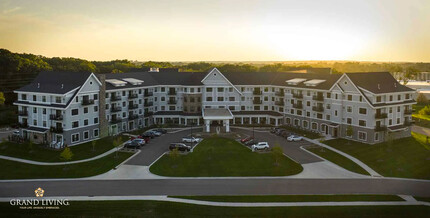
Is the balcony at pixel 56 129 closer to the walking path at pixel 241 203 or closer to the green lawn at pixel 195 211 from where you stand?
the walking path at pixel 241 203

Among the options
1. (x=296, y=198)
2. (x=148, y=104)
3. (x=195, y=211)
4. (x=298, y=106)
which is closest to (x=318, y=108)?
(x=298, y=106)

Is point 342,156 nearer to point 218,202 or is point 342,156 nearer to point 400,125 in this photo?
point 400,125

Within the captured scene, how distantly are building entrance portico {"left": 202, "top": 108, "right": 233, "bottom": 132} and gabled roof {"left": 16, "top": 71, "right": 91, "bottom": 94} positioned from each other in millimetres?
24320

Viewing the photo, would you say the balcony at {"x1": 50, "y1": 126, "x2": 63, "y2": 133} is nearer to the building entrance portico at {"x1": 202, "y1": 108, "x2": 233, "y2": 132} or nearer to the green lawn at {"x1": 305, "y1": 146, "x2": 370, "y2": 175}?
the building entrance portico at {"x1": 202, "y1": 108, "x2": 233, "y2": 132}

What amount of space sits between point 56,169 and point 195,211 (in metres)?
24.0

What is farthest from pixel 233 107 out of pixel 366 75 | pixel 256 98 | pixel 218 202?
pixel 218 202

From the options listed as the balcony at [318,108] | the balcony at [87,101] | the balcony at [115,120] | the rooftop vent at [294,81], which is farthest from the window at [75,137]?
the rooftop vent at [294,81]

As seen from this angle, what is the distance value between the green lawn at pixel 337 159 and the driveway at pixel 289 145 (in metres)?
1.77

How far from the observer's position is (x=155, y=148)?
60.6 m

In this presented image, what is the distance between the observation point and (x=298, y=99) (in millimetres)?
76500

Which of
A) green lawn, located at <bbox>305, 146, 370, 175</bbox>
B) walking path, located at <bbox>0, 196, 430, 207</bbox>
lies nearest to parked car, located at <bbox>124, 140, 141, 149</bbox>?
walking path, located at <bbox>0, 196, 430, 207</bbox>

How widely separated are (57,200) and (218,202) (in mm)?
17230

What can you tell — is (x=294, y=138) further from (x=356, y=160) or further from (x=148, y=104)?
(x=148, y=104)

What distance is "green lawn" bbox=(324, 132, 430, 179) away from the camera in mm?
49125
